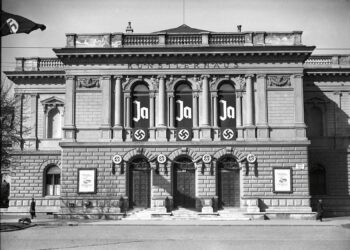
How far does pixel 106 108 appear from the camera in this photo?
34.8m

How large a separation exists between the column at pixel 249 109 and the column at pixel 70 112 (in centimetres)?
1205

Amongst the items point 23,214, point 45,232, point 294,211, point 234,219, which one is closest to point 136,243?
point 45,232

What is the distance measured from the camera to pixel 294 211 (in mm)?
33500

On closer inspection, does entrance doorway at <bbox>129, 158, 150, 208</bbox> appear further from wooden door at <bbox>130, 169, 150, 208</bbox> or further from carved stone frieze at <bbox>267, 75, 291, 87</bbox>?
carved stone frieze at <bbox>267, 75, 291, 87</bbox>

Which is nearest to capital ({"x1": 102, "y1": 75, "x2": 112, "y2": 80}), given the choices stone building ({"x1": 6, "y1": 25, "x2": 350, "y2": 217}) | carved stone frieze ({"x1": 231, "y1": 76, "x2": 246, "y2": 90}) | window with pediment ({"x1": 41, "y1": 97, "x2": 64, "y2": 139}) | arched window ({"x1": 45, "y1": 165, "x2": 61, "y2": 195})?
stone building ({"x1": 6, "y1": 25, "x2": 350, "y2": 217})

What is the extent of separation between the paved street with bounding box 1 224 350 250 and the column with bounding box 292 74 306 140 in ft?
26.9

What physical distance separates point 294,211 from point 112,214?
12193mm

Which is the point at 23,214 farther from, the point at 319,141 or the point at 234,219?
the point at 319,141

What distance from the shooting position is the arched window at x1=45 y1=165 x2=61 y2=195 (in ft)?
133

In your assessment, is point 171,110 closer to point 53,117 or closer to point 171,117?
point 171,117

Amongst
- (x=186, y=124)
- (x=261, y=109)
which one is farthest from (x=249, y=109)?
(x=186, y=124)

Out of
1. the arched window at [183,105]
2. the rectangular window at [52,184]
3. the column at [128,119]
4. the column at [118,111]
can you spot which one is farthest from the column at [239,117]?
the rectangular window at [52,184]

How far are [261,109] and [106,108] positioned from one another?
424 inches

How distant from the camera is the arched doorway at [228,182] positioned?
34344 mm
